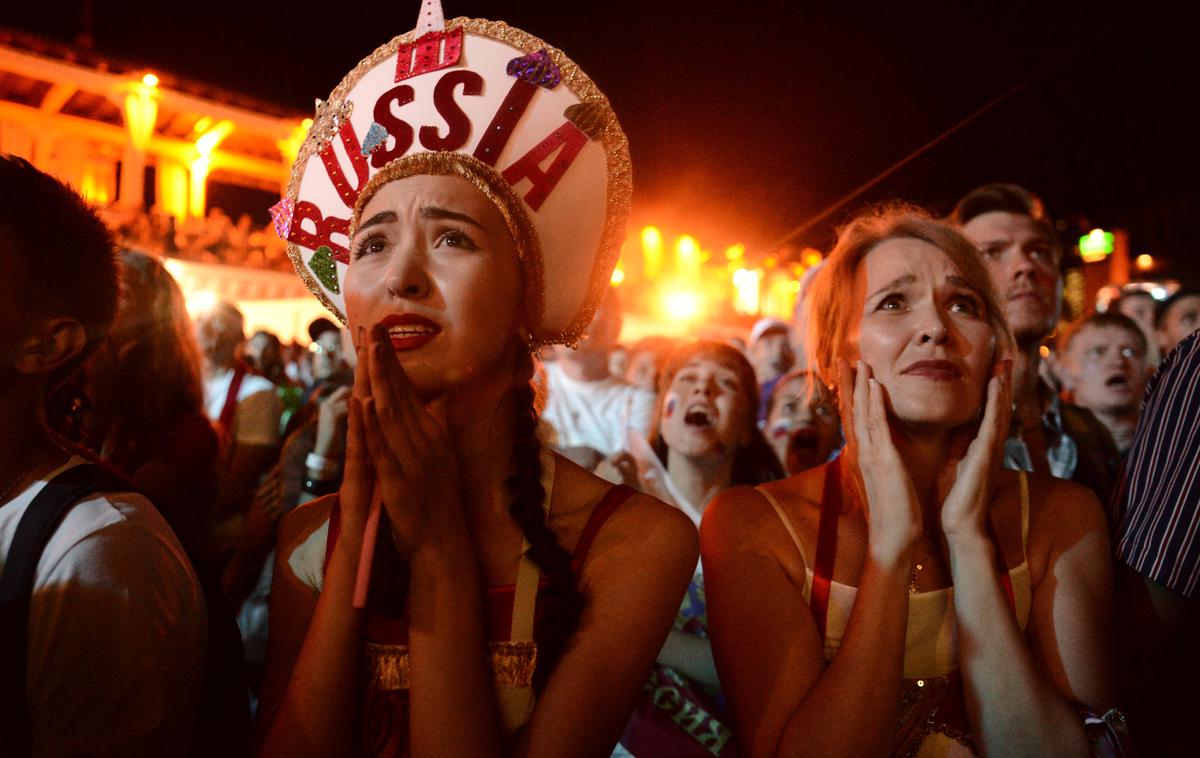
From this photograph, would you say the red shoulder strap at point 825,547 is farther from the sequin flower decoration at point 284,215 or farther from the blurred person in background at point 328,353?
the blurred person in background at point 328,353

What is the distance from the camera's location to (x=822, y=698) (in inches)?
64.1

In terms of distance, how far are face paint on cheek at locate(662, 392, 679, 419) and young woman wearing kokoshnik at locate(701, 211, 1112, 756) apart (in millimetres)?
1238

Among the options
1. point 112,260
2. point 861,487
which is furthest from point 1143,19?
point 112,260

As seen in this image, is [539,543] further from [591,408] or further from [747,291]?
[747,291]

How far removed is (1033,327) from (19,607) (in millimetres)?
3337

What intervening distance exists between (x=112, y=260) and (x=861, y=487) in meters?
1.95

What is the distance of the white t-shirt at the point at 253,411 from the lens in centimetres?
428

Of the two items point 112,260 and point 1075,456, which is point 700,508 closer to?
point 1075,456

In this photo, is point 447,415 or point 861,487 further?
point 861,487

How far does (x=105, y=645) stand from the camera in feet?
4.57

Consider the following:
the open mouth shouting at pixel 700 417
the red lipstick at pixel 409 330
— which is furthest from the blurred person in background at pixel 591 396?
the red lipstick at pixel 409 330

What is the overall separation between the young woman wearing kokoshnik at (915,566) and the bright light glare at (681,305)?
17.7 meters

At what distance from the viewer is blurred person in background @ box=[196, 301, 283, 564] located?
3613 mm

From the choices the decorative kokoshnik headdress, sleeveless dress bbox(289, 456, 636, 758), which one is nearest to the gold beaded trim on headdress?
sleeveless dress bbox(289, 456, 636, 758)
